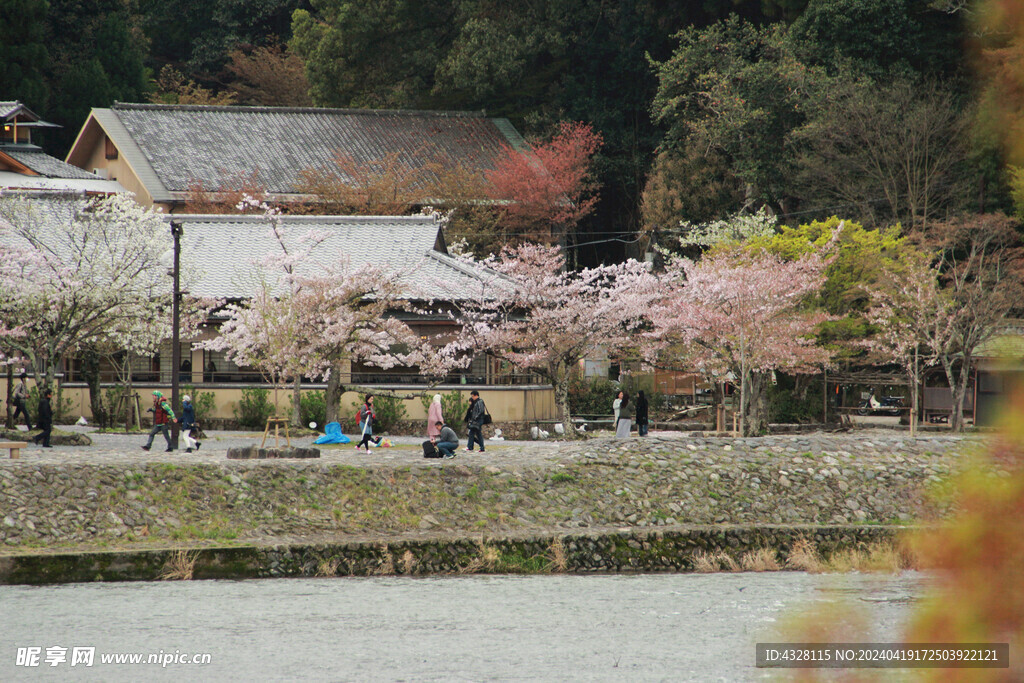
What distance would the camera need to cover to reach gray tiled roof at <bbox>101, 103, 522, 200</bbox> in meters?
42.4

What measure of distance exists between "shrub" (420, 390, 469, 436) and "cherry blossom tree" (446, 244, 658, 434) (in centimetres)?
149

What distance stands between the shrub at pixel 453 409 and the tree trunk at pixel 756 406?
7.94 meters

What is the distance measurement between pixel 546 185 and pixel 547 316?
16125 millimetres

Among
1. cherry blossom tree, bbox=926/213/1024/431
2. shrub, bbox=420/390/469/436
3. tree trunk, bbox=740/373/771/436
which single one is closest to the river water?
tree trunk, bbox=740/373/771/436

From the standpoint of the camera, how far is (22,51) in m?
49.5

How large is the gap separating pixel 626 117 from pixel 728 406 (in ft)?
70.5

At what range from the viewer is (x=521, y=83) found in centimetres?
4878

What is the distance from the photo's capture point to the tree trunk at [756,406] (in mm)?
27578

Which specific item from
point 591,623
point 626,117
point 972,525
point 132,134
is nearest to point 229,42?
point 132,134

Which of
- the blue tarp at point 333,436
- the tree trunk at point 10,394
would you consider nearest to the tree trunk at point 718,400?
the blue tarp at point 333,436

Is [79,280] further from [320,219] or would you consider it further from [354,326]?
[320,219]

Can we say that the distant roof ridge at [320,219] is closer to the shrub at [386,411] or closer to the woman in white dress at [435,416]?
the shrub at [386,411]

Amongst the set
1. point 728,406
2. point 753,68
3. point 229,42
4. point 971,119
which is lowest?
point 728,406

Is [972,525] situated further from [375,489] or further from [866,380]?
[866,380]
